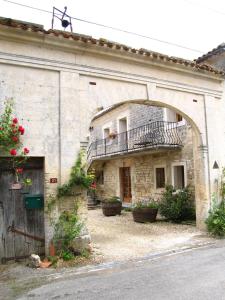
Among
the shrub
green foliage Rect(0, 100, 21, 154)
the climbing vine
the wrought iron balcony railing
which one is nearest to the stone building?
the wrought iron balcony railing

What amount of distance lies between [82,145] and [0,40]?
2852 mm

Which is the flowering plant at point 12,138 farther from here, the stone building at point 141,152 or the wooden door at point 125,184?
the wooden door at point 125,184

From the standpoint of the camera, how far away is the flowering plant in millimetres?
5980

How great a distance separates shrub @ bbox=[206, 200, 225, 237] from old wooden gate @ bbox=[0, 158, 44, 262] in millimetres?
4909

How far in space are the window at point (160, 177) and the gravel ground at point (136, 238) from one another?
2496 mm

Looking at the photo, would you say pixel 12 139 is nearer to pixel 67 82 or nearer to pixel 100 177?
pixel 67 82

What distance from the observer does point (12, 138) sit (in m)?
→ 6.05

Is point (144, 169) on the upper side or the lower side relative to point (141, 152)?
lower

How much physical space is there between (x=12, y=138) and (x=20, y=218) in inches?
68.1

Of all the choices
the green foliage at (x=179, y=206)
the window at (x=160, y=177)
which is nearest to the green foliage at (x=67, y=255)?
the green foliage at (x=179, y=206)

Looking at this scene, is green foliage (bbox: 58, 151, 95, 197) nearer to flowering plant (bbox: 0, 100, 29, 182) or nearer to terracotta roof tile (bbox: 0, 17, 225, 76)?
flowering plant (bbox: 0, 100, 29, 182)

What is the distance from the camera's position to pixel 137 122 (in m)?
16.0

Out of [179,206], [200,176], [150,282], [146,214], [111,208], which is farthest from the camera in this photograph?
[111,208]

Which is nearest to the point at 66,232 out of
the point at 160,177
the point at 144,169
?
the point at 160,177
